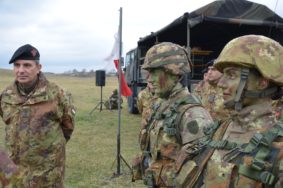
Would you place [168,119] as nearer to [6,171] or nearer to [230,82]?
[230,82]

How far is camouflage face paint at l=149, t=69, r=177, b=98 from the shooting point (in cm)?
351

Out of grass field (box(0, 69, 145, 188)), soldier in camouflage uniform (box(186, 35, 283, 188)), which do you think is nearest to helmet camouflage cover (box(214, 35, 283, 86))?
soldier in camouflage uniform (box(186, 35, 283, 188))

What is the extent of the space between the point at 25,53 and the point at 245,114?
8.53 ft

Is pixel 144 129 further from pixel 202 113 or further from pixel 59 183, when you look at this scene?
pixel 59 183

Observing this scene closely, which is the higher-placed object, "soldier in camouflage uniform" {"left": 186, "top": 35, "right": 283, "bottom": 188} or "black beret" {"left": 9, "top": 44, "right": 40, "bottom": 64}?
"black beret" {"left": 9, "top": 44, "right": 40, "bottom": 64}

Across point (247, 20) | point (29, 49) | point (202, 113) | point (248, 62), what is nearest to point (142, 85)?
point (247, 20)

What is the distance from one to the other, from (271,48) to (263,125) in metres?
0.40

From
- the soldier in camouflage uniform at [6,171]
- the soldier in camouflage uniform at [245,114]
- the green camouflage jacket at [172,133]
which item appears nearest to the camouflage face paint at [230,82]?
the soldier in camouflage uniform at [245,114]

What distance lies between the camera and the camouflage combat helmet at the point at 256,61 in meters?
2.18

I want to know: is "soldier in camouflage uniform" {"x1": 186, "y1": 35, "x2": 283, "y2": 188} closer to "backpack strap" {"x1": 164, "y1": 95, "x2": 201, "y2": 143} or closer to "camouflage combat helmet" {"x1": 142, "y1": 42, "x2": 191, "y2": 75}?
"backpack strap" {"x1": 164, "y1": 95, "x2": 201, "y2": 143}

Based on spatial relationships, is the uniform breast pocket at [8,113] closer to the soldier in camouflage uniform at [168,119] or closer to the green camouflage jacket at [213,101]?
the soldier in camouflage uniform at [168,119]

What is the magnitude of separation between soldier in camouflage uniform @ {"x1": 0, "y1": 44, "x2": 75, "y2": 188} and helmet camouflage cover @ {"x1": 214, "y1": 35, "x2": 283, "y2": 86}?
232 centimetres

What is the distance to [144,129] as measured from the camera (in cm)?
365

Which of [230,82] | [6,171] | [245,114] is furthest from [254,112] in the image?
[6,171]
